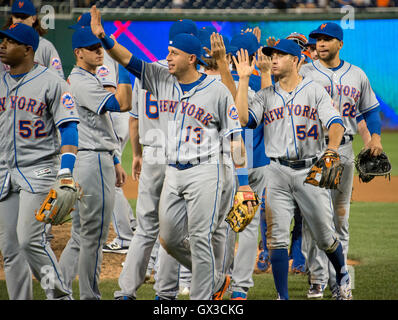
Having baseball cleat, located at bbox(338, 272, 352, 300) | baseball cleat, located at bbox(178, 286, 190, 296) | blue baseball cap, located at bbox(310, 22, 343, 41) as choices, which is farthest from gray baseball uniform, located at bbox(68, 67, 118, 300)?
blue baseball cap, located at bbox(310, 22, 343, 41)

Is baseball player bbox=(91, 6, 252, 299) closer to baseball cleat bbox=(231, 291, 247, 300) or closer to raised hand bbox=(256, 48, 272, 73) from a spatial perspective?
baseball cleat bbox=(231, 291, 247, 300)

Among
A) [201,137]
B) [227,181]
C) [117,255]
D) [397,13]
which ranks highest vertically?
[397,13]

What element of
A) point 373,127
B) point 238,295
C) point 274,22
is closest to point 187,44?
point 238,295

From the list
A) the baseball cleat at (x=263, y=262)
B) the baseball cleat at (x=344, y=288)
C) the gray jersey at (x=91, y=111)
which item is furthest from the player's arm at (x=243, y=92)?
the baseball cleat at (x=263, y=262)

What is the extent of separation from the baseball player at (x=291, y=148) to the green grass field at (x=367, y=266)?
50 centimetres

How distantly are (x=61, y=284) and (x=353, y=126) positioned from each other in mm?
2730

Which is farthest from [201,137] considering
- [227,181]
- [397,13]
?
[397,13]

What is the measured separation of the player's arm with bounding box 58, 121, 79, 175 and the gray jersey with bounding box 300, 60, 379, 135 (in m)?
2.21

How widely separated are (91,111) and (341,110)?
2067mm

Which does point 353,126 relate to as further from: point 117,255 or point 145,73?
point 117,255

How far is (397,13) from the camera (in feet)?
58.9
